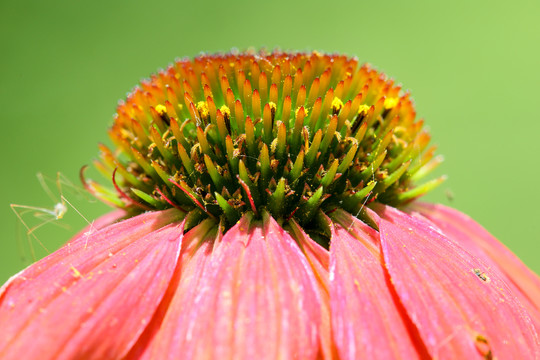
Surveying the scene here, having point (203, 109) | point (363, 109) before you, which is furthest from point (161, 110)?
point (363, 109)

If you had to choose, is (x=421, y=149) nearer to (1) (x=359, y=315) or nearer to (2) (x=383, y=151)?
(2) (x=383, y=151)

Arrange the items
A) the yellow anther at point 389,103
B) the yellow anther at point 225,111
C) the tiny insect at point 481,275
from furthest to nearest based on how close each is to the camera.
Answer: the yellow anther at point 389,103 < the yellow anther at point 225,111 < the tiny insect at point 481,275

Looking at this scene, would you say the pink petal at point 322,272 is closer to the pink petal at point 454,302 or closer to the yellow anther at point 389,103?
the pink petal at point 454,302

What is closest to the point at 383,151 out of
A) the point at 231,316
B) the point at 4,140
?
the point at 231,316

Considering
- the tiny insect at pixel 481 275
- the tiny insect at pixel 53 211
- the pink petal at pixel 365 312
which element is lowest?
the tiny insect at pixel 53 211

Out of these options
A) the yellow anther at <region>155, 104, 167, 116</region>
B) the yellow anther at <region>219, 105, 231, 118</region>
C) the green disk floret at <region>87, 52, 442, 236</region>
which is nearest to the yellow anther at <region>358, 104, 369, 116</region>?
the green disk floret at <region>87, 52, 442, 236</region>

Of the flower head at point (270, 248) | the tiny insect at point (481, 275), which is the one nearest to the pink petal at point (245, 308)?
the flower head at point (270, 248)

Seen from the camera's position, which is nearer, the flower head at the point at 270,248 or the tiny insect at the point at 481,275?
the flower head at the point at 270,248
